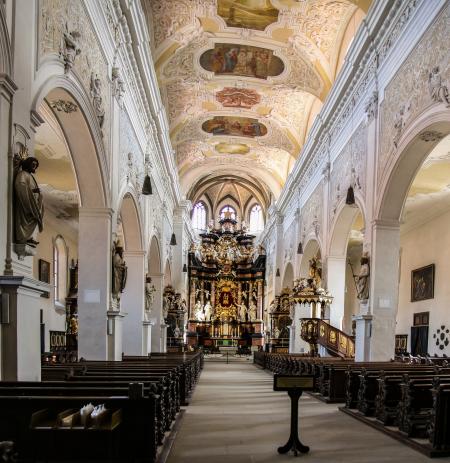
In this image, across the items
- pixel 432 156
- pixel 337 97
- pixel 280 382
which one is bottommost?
pixel 280 382

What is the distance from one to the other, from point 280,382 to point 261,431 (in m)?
1.78

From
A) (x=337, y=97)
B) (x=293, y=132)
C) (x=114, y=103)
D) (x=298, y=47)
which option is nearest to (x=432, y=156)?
(x=337, y=97)

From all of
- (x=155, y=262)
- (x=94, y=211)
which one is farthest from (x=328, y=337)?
(x=94, y=211)

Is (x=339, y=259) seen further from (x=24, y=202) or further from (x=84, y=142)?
(x=24, y=202)

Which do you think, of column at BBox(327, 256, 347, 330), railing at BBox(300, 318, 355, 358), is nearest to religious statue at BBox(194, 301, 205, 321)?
railing at BBox(300, 318, 355, 358)

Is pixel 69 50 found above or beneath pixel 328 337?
above

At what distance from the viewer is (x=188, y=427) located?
23.4 feet

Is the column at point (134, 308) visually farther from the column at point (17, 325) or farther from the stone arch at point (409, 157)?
the column at point (17, 325)

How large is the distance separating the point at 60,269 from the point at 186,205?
9.38 m

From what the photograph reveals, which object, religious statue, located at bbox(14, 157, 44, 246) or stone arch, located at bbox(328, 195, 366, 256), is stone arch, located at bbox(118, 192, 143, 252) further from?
religious statue, located at bbox(14, 157, 44, 246)

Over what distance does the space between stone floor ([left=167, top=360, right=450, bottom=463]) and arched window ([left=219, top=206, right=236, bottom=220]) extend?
29.8 metres

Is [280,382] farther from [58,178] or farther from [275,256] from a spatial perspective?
[275,256]

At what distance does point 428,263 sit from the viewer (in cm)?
2003

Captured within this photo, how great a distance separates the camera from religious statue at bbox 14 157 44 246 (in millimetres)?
5527
